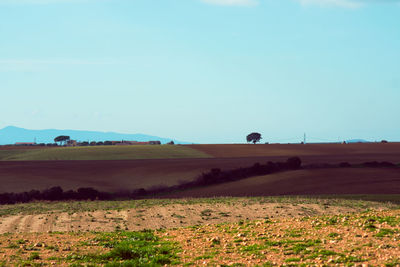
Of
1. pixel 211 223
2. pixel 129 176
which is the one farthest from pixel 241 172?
pixel 211 223

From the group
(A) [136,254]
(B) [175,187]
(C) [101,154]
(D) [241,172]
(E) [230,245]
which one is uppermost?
(C) [101,154]

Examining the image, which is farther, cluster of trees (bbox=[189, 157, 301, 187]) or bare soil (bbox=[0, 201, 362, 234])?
cluster of trees (bbox=[189, 157, 301, 187])

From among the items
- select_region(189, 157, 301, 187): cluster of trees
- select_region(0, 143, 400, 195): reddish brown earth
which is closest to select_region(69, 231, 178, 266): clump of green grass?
select_region(0, 143, 400, 195): reddish brown earth

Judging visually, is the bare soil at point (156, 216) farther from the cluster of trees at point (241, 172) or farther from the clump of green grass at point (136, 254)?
the cluster of trees at point (241, 172)

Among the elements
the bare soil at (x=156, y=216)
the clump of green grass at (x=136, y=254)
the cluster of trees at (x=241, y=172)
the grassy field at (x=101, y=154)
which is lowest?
the bare soil at (x=156, y=216)

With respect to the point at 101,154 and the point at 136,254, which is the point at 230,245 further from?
the point at 101,154

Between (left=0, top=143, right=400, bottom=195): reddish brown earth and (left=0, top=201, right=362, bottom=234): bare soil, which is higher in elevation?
(left=0, top=143, right=400, bottom=195): reddish brown earth

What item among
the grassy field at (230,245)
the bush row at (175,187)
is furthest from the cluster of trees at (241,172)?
the grassy field at (230,245)

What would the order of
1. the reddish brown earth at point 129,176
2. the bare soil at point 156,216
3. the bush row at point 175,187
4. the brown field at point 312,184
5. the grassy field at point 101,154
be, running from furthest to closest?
the grassy field at point 101,154, the reddish brown earth at point 129,176, the brown field at point 312,184, the bush row at point 175,187, the bare soil at point 156,216

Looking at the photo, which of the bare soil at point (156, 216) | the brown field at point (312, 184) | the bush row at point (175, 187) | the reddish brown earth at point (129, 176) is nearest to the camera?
the bare soil at point (156, 216)

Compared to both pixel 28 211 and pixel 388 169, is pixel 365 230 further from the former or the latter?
pixel 388 169

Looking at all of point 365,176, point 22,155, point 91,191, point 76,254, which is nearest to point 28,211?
point 91,191

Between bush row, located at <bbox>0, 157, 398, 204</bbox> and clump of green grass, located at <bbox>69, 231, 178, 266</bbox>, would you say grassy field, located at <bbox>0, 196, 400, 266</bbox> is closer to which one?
clump of green grass, located at <bbox>69, 231, 178, 266</bbox>

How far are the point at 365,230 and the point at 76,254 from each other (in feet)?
38.2
